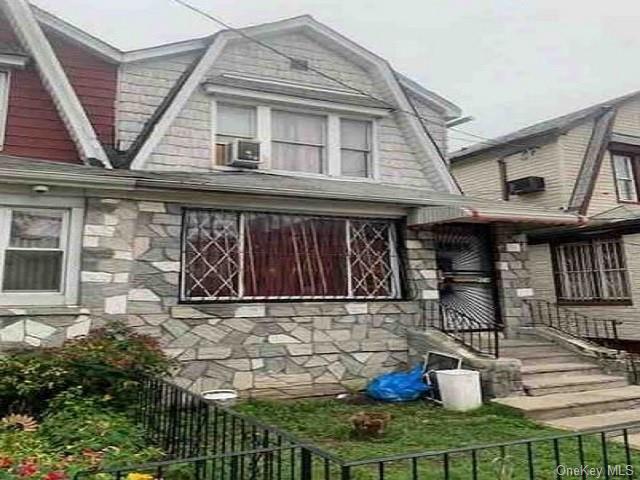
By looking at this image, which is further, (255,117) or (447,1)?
(447,1)

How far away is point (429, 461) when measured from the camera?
470cm

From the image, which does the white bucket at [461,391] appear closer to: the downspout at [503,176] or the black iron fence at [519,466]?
the black iron fence at [519,466]

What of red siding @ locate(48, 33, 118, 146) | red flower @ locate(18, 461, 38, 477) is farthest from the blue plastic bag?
red siding @ locate(48, 33, 118, 146)

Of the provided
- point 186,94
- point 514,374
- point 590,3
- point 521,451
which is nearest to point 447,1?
point 590,3

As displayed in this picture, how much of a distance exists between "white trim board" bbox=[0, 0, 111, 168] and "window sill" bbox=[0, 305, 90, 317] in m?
2.08

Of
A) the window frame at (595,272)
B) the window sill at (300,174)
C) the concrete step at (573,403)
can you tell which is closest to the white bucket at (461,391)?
the concrete step at (573,403)

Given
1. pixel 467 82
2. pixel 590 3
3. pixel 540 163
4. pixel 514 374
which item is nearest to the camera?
pixel 514 374

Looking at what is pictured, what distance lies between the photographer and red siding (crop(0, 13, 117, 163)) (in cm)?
721

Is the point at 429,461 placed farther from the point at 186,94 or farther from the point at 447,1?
the point at 447,1

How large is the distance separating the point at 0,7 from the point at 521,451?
342 inches

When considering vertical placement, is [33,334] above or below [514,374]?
above

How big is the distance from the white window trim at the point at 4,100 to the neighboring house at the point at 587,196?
10.6 m

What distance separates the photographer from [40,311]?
6.23m

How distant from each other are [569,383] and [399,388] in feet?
7.50
